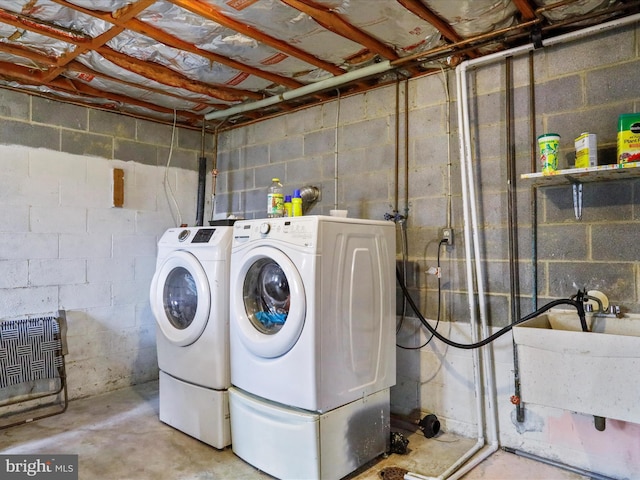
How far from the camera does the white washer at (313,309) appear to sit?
200 cm

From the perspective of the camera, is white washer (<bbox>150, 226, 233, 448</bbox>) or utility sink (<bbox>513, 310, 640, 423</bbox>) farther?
white washer (<bbox>150, 226, 233, 448</bbox>)

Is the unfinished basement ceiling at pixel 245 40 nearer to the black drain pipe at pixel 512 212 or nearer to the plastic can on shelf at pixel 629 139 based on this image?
the black drain pipe at pixel 512 212

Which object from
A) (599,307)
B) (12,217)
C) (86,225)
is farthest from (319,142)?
(12,217)

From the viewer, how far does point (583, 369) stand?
68.3 inches

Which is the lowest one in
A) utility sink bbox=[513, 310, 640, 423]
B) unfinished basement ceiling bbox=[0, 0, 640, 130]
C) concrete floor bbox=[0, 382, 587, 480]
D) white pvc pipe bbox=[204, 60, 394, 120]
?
concrete floor bbox=[0, 382, 587, 480]

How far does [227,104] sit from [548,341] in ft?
9.26

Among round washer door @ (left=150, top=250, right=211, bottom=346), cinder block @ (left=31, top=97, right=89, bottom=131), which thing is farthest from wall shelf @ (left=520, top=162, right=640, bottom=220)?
cinder block @ (left=31, top=97, right=89, bottom=131)

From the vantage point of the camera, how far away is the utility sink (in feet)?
5.43

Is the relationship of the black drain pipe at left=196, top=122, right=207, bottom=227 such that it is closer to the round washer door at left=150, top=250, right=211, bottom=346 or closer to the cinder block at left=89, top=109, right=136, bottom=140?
the cinder block at left=89, top=109, right=136, bottom=140

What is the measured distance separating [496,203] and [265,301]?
1397mm

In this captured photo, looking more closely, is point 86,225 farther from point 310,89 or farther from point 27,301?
point 310,89

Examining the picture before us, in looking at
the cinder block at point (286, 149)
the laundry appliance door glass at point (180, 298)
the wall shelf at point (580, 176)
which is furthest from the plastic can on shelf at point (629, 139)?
the laundry appliance door glass at point (180, 298)

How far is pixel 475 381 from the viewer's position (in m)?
2.42

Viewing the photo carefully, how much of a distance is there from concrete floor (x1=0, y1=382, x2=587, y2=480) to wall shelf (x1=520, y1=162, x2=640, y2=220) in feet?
4.39
